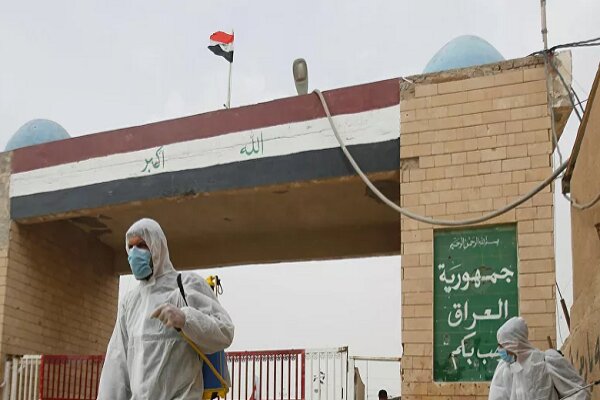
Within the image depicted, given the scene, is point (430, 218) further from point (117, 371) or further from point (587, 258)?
point (117, 371)

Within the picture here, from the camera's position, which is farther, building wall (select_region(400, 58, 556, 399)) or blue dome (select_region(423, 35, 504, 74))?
blue dome (select_region(423, 35, 504, 74))

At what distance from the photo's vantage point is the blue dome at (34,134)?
13.2 meters

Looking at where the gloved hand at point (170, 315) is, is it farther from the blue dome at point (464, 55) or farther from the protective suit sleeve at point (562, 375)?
the blue dome at point (464, 55)

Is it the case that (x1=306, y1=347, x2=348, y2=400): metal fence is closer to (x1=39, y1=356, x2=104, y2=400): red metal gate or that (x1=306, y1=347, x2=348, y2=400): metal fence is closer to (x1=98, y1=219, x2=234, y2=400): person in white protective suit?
(x1=39, y1=356, x2=104, y2=400): red metal gate

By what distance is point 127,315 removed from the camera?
4.11 m

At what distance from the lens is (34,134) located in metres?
13.3

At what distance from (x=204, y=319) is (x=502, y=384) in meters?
3.43

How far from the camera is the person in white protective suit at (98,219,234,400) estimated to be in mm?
3754

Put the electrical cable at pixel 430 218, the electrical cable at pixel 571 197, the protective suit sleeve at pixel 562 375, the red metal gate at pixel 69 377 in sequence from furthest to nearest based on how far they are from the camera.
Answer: the red metal gate at pixel 69 377 → the electrical cable at pixel 430 218 → the electrical cable at pixel 571 197 → the protective suit sleeve at pixel 562 375

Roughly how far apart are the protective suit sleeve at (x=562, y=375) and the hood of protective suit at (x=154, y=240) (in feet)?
9.59

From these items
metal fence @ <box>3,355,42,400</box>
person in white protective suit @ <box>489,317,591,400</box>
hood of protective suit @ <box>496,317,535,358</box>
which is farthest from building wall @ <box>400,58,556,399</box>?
metal fence @ <box>3,355,42,400</box>

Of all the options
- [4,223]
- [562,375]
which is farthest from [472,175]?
[4,223]

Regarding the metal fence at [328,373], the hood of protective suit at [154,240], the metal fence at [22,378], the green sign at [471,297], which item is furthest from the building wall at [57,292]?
the hood of protective suit at [154,240]

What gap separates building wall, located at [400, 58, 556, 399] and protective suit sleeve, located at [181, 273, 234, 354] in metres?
5.33
